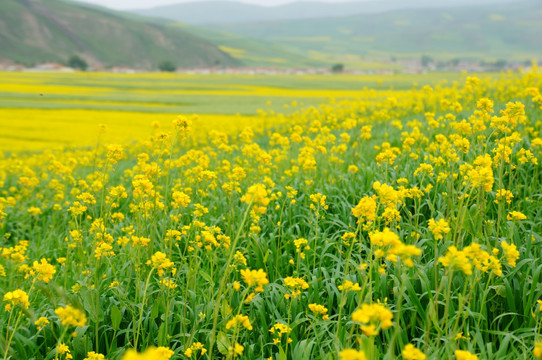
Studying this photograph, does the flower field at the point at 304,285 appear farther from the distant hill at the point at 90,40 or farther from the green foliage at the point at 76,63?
the distant hill at the point at 90,40

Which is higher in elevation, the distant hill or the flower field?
the distant hill

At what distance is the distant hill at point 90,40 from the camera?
11735 cm

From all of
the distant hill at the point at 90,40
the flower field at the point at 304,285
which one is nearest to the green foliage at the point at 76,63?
the distant hill at the point at 90,40

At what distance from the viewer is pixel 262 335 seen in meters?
3.09

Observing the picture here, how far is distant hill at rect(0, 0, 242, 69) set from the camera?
11735 centimetres

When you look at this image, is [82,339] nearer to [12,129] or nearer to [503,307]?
[503,307]

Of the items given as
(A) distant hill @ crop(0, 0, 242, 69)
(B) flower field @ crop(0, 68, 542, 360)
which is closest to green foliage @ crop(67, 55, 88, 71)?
(A) distant hill @ crop(0, 0, 242, 69)

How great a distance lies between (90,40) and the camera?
140 meters

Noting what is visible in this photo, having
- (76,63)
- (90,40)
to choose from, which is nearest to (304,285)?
(76,63)

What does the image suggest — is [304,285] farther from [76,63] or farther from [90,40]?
[90,40]

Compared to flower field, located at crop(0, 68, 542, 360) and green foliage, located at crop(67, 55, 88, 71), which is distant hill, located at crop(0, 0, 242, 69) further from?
flower field, located at crop(0, 68, 542, 360)

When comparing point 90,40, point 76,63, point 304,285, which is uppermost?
point 90,40

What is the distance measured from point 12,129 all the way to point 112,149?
65.5 feet

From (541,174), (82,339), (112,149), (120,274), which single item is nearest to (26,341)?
(82,339)
